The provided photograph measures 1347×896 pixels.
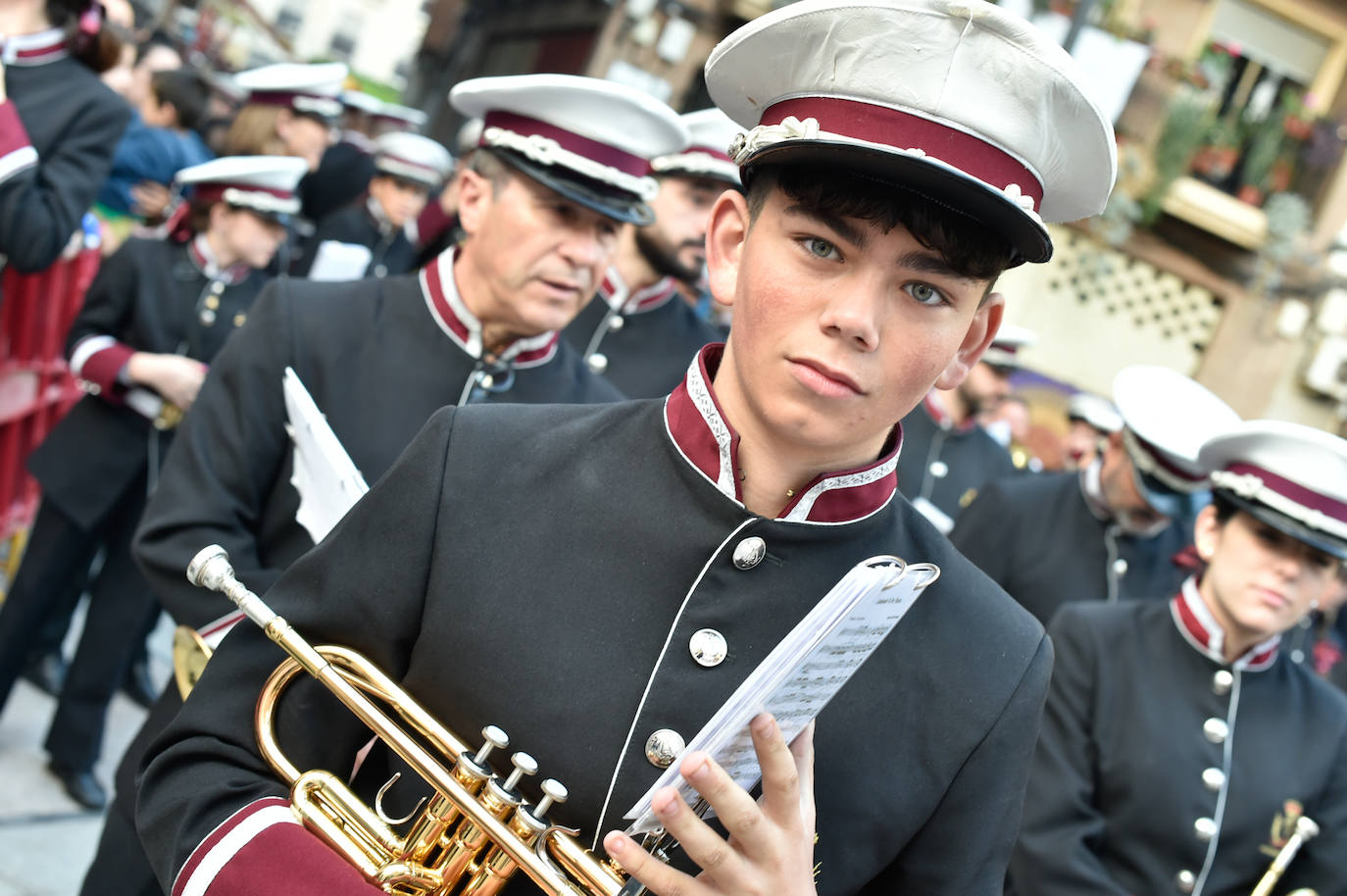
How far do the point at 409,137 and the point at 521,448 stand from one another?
8069 mm

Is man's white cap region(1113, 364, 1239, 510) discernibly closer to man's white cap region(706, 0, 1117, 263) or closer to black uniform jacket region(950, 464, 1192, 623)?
black uniform jacket region(950, 464, 1192, 623)

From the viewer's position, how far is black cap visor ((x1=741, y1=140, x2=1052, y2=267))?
5.35 ft

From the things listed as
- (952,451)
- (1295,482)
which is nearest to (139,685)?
(952,451)

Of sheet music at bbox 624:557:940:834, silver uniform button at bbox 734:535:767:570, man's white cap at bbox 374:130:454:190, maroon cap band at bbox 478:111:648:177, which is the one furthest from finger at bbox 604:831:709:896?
man's white cap at bbox 374:130:454:190

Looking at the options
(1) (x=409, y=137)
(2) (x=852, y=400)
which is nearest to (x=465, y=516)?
(2) (x=852, y=400)

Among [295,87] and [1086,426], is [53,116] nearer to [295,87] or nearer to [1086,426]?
[295,87]

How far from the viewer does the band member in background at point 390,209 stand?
8359 millimetres

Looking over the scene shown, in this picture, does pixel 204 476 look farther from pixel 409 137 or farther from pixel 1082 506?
pixel 409 137

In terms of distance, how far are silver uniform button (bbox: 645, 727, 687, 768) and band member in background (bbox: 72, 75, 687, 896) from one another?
132 cm

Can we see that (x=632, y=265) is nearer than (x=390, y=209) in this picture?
Yes

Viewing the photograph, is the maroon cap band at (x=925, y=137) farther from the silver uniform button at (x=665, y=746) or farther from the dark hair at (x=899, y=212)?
the silver uniform button at (x=665, y=746)

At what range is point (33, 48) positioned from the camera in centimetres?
437

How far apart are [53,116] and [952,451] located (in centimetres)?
429

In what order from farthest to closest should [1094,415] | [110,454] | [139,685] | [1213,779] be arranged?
[1094,415], [139,685], [110,454], [1213,779]
